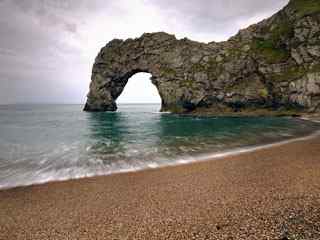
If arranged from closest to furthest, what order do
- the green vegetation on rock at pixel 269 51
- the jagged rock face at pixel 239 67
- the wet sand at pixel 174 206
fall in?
the wet sand at pixel 174 206 → the jagged rock face at pixel 239 67 → the green vegetation on rock at pixel 269 51

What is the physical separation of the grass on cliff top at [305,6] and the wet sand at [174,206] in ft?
283

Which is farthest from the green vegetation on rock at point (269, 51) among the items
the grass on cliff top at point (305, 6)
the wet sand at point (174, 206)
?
the wet sand at point (174, 206)

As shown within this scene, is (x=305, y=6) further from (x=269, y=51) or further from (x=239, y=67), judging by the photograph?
(x=239, y=67)

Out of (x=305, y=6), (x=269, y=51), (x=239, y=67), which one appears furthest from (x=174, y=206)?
(x=305, y=6)

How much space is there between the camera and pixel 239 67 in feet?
257

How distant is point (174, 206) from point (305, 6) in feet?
333

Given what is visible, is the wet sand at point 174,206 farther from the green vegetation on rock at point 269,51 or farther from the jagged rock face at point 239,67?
the green vegetation on rock at point 269,51

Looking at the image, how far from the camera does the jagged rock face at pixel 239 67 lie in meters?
65.2

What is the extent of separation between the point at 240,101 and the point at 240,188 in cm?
7270

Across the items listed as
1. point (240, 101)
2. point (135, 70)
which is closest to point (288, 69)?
point (240, 101)

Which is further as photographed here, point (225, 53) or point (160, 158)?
point (225, 53)

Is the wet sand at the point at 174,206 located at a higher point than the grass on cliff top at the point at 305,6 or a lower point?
lower

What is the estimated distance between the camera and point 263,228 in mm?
5715

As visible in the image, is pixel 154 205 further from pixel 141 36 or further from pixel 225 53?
pixel 141 36
